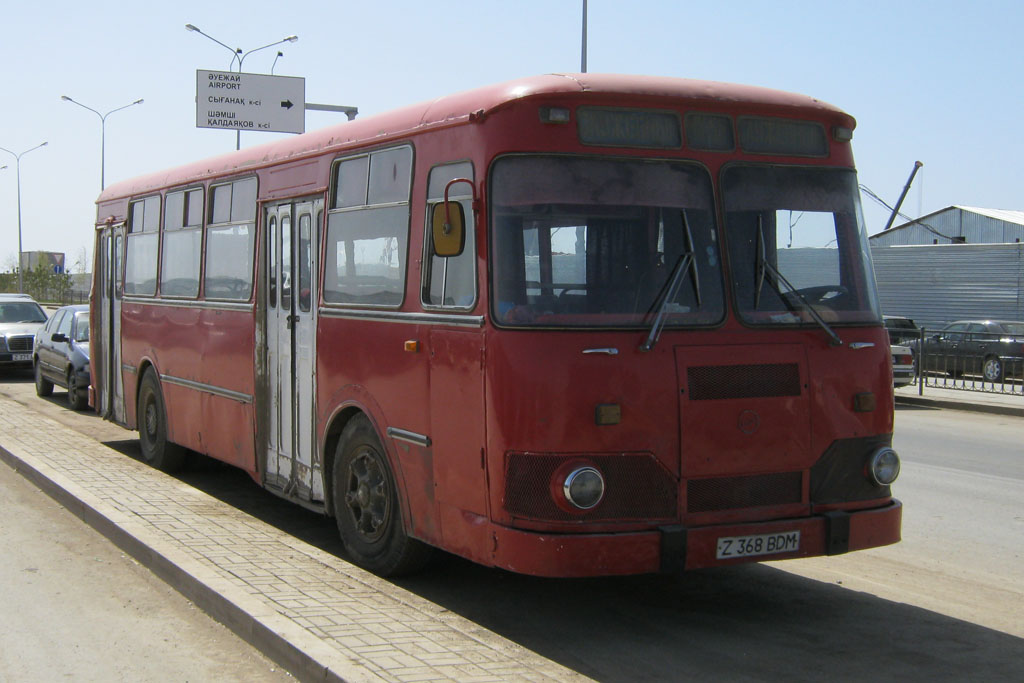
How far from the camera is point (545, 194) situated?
5.97 meters

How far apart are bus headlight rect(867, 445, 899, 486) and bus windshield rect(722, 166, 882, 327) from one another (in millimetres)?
722

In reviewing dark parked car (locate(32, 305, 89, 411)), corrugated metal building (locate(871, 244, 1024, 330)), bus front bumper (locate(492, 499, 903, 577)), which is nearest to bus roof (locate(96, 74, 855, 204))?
bus front bumper (locate(492, 499, 903, 577))

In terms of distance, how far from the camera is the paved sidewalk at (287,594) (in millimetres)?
5305

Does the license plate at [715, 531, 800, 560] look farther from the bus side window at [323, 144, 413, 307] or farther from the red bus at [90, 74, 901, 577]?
the bus side window at [323, 144, 413, 307]

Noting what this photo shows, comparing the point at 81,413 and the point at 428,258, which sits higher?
the point at 428,258

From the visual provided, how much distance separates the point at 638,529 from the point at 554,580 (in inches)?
63.8

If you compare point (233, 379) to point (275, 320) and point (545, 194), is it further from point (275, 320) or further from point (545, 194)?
point (545, 194)

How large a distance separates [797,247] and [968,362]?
62.8 feet

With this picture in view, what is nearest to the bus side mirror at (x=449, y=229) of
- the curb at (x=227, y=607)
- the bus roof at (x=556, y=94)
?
A: the bus roof at (x=556, y=94)

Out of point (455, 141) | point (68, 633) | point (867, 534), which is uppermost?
point (455, 141)

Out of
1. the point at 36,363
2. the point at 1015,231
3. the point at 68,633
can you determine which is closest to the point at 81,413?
the point at 36,363

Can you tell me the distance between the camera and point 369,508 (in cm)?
735

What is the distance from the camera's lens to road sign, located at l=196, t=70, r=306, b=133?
37750 millimetres

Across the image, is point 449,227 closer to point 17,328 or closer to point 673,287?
point 673,287
